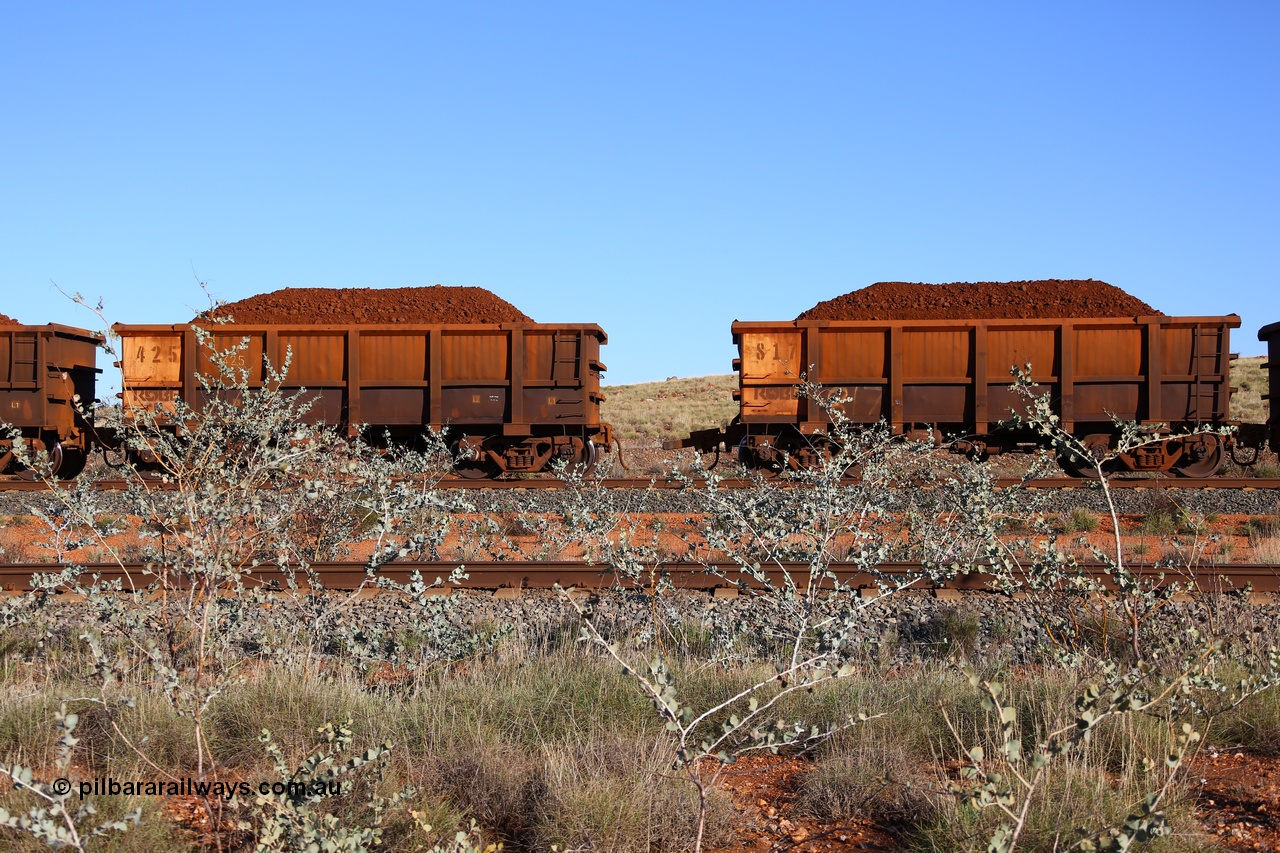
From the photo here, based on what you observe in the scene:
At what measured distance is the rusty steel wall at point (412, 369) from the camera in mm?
16781

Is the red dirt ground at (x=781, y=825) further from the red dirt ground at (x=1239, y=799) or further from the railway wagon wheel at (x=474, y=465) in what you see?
the railway wagon wheel at (x=474, y=465)

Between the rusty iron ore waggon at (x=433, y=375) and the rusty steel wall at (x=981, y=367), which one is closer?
the rusty steel wall at (x=981, y=367)

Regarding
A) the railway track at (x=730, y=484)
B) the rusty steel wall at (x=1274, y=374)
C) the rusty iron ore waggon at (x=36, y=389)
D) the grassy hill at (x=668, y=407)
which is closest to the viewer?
the railway track at (x=730, y=484)

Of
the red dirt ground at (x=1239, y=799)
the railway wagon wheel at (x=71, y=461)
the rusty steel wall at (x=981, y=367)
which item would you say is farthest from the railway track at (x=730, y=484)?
the red dirt ground at (x=1239, y=799)

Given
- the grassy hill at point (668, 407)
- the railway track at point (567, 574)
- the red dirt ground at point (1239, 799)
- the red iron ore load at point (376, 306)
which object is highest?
the red iron ore load at point (376, 306)

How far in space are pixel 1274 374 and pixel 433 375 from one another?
1517 cm

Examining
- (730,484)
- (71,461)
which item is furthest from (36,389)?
(730,484)

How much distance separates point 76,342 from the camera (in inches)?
699

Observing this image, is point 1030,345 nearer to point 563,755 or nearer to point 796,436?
point 796,436

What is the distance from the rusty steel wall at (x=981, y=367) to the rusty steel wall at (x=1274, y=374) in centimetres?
96

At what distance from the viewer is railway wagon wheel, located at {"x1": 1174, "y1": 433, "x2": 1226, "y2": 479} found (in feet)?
51.9

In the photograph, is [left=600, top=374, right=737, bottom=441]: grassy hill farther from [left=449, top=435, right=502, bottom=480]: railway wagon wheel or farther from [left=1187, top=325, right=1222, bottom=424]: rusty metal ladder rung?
[left=1187, top=325, right=1222, bottom=424]: rusty metal ladder rung

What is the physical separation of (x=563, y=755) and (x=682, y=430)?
2981 cm

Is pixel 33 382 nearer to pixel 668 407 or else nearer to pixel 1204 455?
pixel 1204 455
